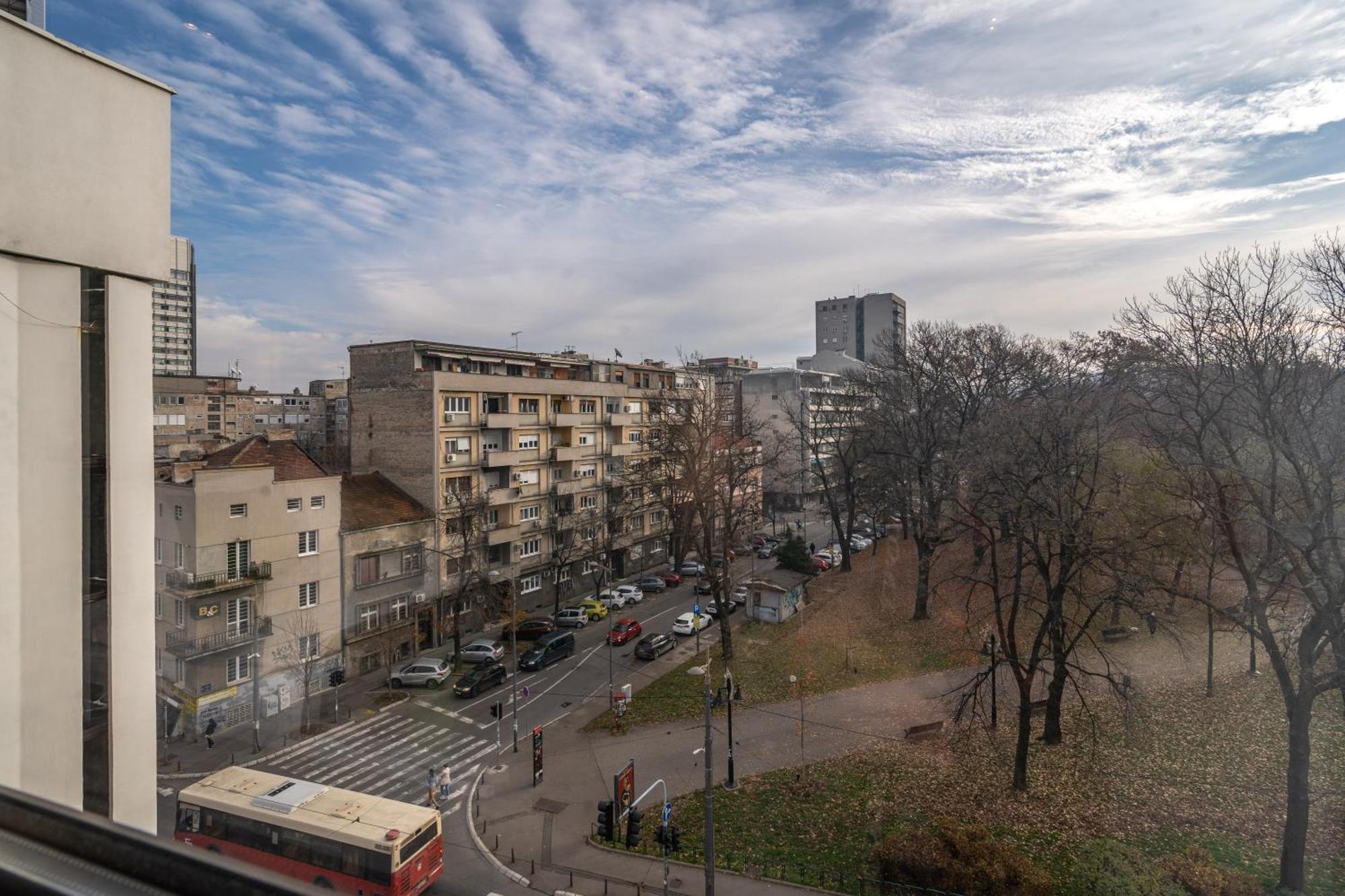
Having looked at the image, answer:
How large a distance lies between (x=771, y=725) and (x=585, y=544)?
1287 centimetres

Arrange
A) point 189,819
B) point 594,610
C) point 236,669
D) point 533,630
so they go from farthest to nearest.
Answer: point 594,610
point 533,630
point 236,669
point 189,819

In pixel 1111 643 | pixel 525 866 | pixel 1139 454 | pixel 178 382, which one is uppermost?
pixel 178 382

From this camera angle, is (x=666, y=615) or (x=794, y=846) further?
(x=666, y=615)

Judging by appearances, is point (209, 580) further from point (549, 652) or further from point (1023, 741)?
point (1023, 741)

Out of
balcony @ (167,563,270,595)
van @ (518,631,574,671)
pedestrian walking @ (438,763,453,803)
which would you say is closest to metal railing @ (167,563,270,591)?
balcony @ (167,563,270,595)

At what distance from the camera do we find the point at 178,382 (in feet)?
86.5

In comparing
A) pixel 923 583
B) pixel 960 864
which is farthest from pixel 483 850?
pixel 923 583

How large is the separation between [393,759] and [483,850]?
12.7 feet

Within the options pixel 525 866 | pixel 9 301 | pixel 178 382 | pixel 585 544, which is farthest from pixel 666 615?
pixel 9 301

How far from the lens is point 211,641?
13.7 metres

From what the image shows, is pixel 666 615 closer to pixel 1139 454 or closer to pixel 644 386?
pixel 644 386

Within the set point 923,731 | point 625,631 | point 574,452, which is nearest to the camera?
point 923,731

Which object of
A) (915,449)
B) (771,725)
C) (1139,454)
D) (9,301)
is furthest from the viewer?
(915,449)

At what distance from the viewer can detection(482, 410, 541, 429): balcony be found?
22.4 meters
